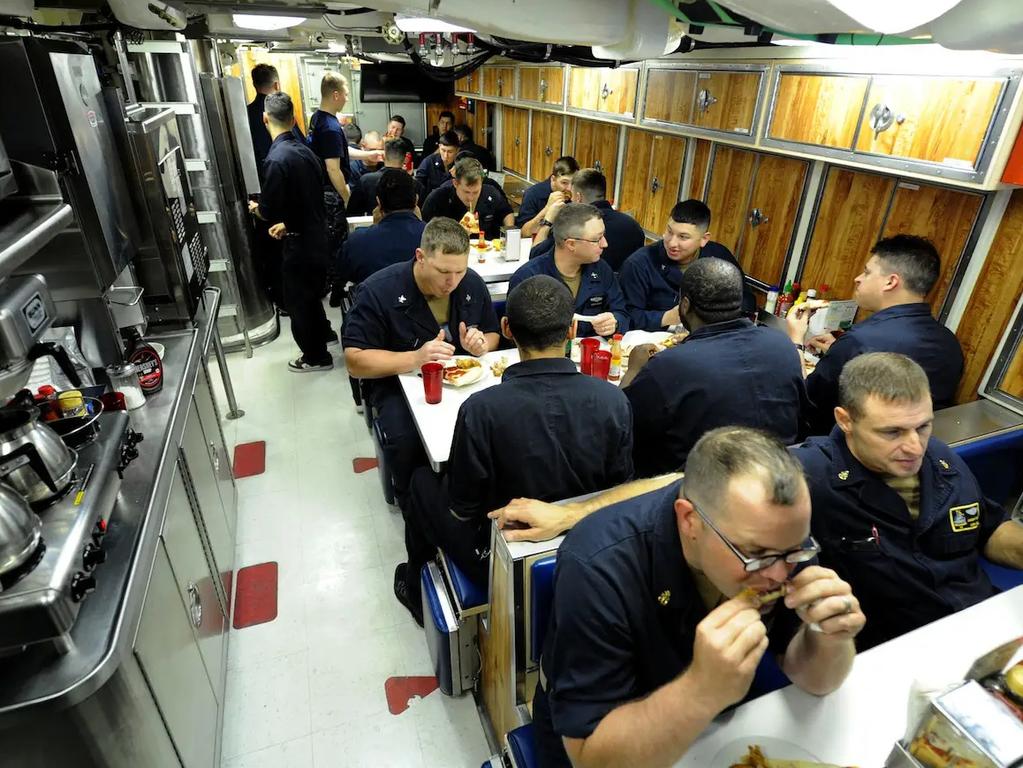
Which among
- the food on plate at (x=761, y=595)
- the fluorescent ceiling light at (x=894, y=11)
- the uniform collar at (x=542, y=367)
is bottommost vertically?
the food on plate at (x=761, y=595)

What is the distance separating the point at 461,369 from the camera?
2.86 meters

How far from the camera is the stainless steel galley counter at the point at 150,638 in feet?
4.37

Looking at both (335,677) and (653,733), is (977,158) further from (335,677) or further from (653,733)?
(335,677)

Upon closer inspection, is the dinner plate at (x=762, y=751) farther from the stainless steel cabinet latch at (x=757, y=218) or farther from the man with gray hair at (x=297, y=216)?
the man with gray hair at (x=297, y=216)

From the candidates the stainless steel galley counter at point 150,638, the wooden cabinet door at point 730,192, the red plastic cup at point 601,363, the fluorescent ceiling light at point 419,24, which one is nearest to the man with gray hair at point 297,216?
the fluorescent ceiling light at point 419,24

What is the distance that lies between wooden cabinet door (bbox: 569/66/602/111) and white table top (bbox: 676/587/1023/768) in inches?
204

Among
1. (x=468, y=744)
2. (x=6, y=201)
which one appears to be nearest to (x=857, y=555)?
(x=468, y=744)

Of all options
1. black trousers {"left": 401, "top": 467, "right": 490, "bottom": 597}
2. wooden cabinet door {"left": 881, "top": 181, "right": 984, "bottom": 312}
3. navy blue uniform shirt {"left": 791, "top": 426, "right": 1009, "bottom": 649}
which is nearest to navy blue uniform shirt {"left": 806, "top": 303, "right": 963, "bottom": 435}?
wooden cabinet door {"left": 881, "top": 181, "right": 984, "bottom": 312}

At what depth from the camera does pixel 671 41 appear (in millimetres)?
2652

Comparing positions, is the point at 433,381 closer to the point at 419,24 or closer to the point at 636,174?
the point at 419,24

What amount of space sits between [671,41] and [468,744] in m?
3.11

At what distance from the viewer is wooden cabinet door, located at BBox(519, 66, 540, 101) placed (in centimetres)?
689

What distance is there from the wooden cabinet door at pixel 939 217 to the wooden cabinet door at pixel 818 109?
0.44 meters

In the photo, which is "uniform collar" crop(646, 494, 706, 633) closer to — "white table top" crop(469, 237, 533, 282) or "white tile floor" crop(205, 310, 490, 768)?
"white tile floor" crop(205, 310, 490, 768)
